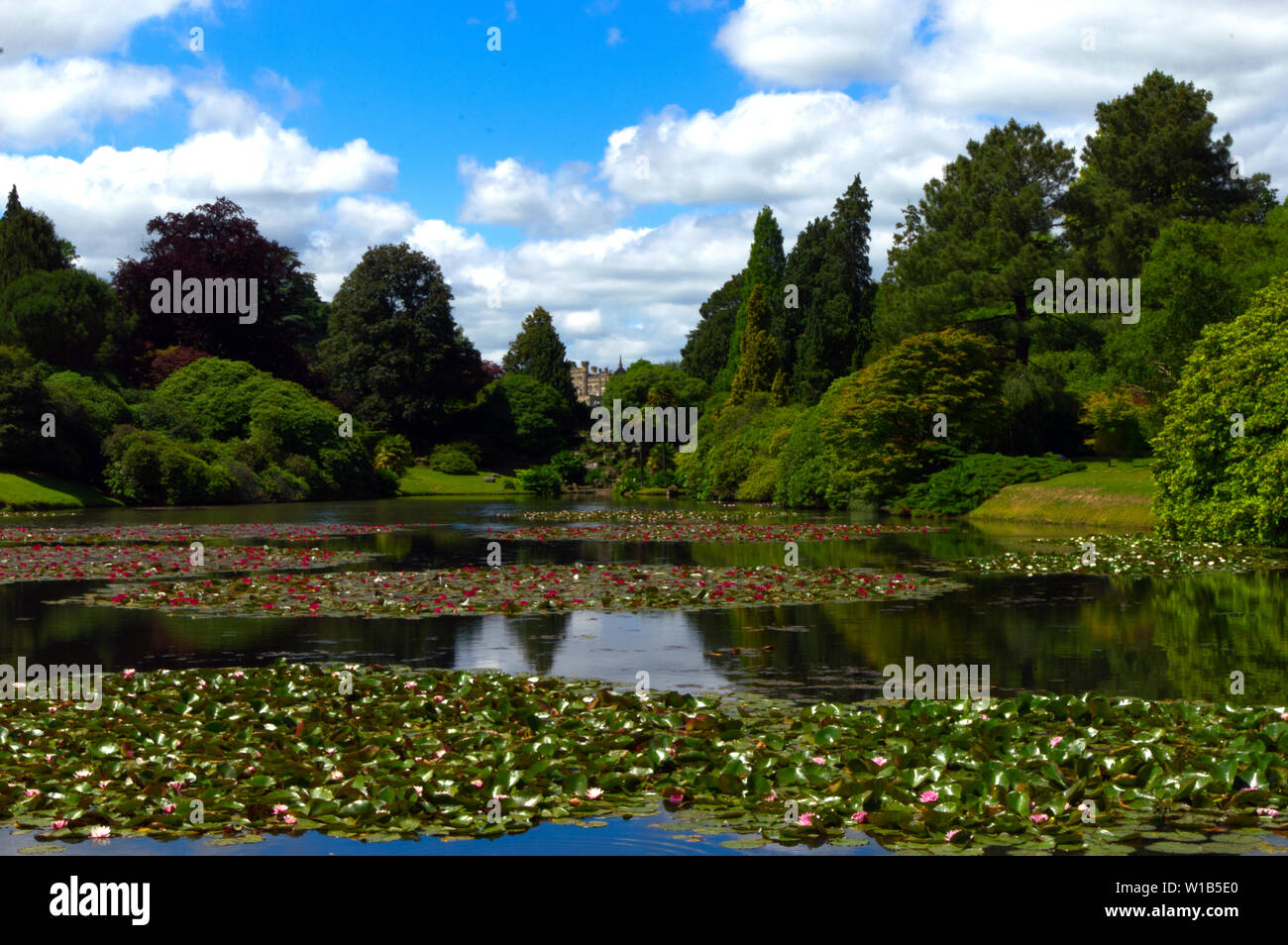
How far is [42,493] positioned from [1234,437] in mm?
49524

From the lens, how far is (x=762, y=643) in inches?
566

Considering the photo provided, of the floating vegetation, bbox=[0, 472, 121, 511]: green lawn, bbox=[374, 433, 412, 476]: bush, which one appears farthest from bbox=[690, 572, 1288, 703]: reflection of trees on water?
bbox=[374, 433, 412, 476]: bush

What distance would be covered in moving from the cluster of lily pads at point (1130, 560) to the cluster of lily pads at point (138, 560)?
1484 centimetres

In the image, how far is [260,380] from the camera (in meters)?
73.7

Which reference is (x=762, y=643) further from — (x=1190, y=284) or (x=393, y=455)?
(x=393, y=455)

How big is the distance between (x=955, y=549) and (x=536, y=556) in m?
10.8

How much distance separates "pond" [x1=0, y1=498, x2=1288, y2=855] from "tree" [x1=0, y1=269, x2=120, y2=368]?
53480 mm

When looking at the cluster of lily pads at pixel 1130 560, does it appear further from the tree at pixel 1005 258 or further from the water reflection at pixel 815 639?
the tree at pixel 1005 258

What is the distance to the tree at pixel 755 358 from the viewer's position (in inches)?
3169

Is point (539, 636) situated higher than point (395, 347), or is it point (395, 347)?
point (395, 347)

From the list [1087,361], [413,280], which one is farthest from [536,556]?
[413,280]

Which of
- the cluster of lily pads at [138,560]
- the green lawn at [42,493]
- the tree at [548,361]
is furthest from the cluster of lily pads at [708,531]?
the tree at [548,361]

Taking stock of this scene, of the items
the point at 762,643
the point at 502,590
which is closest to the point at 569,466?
the point at 502,590

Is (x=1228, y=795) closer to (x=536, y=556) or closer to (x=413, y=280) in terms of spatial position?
(x=536, y=556)
